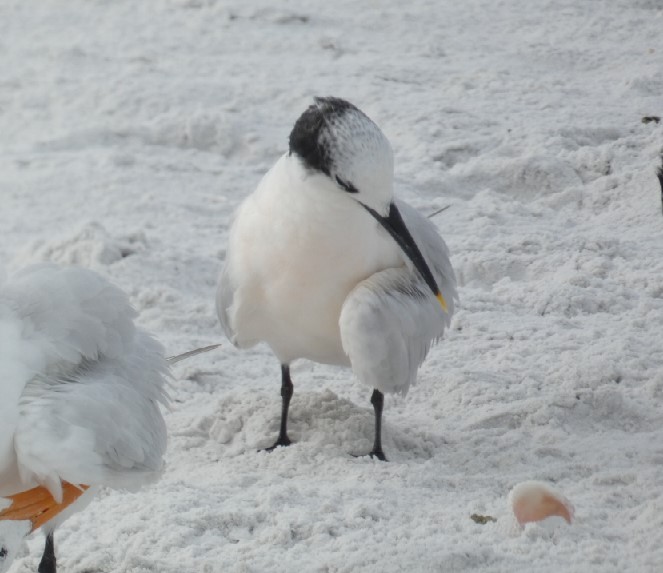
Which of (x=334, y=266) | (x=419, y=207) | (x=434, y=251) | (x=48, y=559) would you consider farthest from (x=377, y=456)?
(x=419, y=207)

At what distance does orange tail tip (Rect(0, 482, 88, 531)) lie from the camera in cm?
242

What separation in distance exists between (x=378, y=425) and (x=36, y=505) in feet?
3.61

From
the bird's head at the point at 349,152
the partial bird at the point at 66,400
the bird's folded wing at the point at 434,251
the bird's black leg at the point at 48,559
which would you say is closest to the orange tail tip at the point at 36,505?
the partial bird at the point at 66,400

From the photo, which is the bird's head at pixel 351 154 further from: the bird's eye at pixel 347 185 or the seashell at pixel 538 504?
the seashell at pixel 538 504

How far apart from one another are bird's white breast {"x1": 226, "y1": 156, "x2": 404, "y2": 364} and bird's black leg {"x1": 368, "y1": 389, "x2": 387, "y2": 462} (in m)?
0.14

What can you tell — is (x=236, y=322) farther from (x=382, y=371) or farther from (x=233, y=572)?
(x=233, y=572)

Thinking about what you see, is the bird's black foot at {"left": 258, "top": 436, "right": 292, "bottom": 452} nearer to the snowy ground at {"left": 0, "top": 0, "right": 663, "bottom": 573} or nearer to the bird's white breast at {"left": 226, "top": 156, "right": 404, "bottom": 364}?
the snowy ground at {"left": 0, "top": 0, "right": 663, "bottom": 573}

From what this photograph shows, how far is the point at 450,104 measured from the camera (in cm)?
517

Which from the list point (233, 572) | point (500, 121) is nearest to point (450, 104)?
point (500, 121)

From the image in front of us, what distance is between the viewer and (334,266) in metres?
3.14

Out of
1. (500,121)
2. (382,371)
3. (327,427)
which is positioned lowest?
(327,427)

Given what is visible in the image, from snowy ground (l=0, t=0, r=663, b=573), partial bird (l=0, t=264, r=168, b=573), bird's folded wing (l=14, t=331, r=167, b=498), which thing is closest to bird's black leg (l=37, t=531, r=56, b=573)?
partial bird (l=0, t=264, r=168, b=573)

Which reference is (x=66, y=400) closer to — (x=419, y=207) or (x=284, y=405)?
(x=284, y=405)

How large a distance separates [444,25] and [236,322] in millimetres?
3012
